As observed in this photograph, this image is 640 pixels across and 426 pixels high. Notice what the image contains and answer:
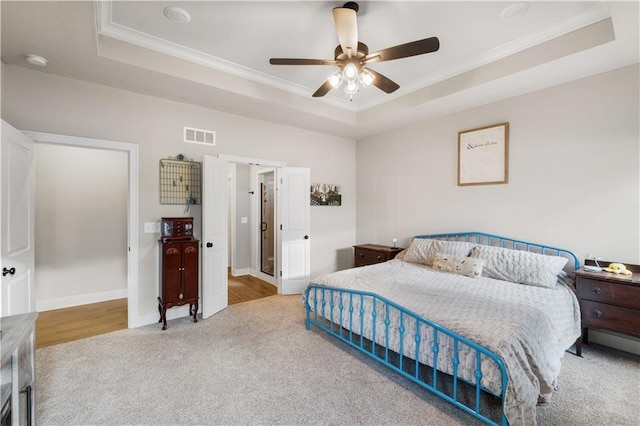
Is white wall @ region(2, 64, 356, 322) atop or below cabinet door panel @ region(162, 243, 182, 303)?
atop

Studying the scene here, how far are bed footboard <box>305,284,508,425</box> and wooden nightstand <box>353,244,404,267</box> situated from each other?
1665 mm

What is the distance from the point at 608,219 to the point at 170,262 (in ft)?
15.7

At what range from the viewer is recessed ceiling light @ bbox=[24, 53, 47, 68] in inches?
102

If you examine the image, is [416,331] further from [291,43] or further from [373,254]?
[291,43]

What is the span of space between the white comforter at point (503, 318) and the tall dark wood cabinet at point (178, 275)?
1649 mm

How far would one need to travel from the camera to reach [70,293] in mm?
4195

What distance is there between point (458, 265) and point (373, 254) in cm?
149

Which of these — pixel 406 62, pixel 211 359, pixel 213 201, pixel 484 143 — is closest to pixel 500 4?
pixel 406 62

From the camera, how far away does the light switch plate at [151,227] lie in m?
3.52

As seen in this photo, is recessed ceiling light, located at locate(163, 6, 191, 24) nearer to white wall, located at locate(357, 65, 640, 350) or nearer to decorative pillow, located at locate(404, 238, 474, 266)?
white wall, located at locate(357, 65, 640, 350)

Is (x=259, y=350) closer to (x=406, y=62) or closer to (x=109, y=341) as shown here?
(x=109, y=341)

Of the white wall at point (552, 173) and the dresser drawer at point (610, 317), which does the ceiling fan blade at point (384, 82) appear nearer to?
the white wall at point (552, 173)

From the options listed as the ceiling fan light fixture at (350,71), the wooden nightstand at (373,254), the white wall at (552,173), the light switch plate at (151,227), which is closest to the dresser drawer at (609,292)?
the white wall at (552,173)

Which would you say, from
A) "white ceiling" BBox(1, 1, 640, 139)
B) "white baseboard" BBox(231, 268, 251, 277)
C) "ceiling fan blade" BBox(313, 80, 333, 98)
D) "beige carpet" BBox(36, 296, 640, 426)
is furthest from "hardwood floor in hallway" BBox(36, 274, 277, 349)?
"ceiling fan blade" BBox(313, 80, 333, 98)
